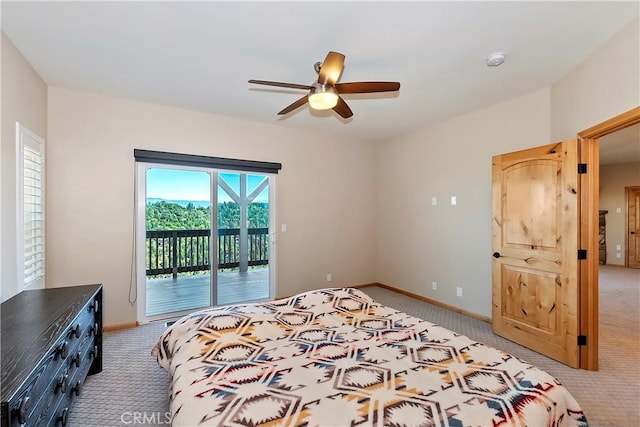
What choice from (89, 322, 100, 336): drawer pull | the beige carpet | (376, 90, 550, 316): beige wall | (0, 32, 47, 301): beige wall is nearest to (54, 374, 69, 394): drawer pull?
the beige carpet

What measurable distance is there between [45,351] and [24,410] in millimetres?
251

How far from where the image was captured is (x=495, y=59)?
2564 millimetres

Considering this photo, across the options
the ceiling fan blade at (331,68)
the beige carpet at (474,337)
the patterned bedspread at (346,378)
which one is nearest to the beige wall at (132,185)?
the beige carpet at (474,337)

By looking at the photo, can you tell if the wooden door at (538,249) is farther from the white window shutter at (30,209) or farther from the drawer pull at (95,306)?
the white window shutter at (30,209)

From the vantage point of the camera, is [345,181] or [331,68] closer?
[331,68]

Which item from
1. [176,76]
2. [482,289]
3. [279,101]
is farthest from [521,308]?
[176,76]

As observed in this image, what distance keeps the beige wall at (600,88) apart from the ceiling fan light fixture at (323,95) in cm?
207

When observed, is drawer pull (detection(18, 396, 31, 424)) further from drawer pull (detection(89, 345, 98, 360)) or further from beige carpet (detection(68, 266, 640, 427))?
drawer pull (detection(89, 345, 98, 360))

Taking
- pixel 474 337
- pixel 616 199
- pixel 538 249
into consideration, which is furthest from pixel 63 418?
pixel 616 199

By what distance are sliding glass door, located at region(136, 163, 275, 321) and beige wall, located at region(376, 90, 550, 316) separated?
84.2 inches

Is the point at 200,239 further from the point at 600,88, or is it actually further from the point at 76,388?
the point at 600,88

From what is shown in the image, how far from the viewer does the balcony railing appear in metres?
3.91

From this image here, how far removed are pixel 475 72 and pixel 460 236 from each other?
2.13 m

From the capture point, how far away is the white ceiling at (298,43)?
200 centimetres
